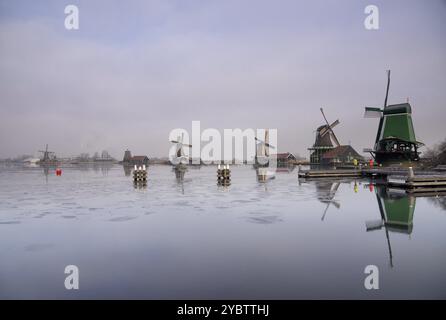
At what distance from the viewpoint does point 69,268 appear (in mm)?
Result: 7070

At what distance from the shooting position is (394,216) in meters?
13.9

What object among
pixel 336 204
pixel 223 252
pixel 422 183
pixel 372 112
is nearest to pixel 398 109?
pixel 372 112

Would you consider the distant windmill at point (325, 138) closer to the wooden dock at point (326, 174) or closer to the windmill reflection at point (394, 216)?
the wooden dock at point (326, 174)

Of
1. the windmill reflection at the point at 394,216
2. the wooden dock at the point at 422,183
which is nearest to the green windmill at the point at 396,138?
the wooden dock at the point at 422,183

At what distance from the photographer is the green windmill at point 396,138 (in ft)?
147

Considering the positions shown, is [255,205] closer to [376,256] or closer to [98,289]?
[376,256]

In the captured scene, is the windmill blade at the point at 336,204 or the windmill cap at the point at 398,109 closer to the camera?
the windmill blade at the point at 336,204

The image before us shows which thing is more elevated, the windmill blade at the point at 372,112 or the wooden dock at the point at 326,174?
the windmill blade at the point at 372,112

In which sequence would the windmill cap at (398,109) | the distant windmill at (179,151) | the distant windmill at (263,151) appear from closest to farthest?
1. the windmill cap at (398,109)
2. the distant windmill at (179,151)
3. the distant windmill at (263,151)

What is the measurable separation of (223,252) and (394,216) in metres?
9.73

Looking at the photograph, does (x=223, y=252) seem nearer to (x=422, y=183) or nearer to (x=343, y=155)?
(x=422, y=183)

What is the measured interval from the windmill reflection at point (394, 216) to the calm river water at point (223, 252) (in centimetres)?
9
